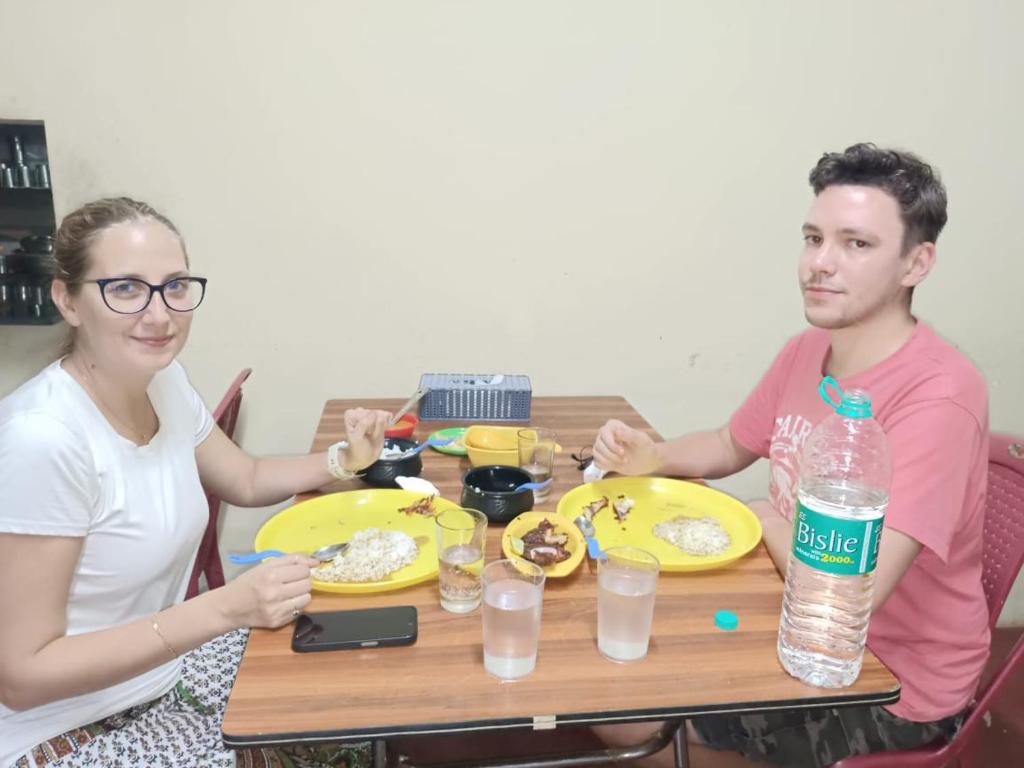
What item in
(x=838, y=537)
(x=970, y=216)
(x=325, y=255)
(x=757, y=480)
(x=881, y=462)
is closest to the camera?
(x=838, y=537)

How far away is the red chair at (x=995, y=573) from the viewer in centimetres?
124

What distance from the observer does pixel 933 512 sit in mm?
1104

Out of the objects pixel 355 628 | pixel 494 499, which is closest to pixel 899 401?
pixel 494 499

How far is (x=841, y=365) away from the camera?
141 cm

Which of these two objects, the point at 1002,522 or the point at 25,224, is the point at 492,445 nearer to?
Answer: the point at 1002,522

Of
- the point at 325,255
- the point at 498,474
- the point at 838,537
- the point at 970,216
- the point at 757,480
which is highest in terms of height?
the point at 970,216

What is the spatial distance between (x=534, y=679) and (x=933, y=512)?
69 cm

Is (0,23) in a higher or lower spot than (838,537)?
higher

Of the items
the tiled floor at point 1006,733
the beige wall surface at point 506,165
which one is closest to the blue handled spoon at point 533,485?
the beige wall surface at point 506,165

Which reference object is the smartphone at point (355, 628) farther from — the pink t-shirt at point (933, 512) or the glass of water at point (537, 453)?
the pink t-shirt at point (933, 512)

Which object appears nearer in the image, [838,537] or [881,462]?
[838,537]

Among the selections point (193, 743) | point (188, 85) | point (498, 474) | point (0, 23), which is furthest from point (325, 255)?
point (193, 743)

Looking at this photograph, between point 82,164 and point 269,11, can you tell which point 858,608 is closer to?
point 269,11

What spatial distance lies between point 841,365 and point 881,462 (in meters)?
0.34
